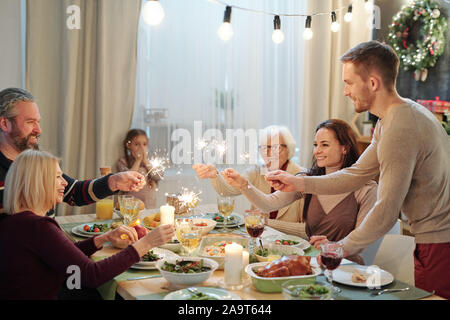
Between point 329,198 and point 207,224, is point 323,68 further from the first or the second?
point 207,224

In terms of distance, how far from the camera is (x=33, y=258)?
1619 mm

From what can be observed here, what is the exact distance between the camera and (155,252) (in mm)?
2078

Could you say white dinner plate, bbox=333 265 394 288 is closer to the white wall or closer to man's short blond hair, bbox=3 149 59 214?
man's short blond hair, bbox=3 149 59 214

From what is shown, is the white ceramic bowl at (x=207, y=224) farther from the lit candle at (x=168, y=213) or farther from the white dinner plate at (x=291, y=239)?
the white dinner plate at (x=291, y=239)

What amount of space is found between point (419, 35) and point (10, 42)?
3.50 m

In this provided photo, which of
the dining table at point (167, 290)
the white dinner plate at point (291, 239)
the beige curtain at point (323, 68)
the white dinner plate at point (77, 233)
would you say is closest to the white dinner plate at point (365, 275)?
the dining table at point (167, 290)

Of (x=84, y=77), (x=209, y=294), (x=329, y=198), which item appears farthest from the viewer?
(x=84, y=77)

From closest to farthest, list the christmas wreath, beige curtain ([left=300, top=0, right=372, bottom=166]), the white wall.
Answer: the white wall → the christmas wreath → beige curtain ([left=300, top=0, right=372, bottom=166])

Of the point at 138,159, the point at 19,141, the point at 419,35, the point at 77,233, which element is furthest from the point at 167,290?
the point at 419,35

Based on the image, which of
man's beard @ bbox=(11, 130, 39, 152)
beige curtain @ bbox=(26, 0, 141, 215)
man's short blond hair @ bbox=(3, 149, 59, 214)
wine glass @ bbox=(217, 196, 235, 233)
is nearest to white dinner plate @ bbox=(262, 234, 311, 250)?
wine glass @ bbox=(217, 196, 235, 233)

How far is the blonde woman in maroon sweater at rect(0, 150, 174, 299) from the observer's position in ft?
5.26

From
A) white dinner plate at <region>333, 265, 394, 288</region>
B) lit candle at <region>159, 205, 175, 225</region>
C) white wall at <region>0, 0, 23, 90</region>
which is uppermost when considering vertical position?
white wall at <region>0, 0, 23, 90</region>

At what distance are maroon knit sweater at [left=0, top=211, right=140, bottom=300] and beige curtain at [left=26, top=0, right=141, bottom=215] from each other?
219cm
